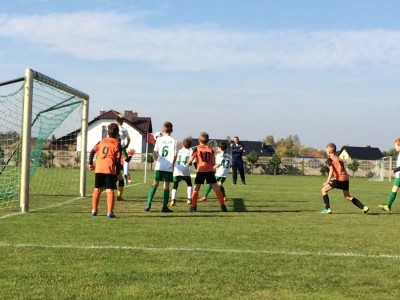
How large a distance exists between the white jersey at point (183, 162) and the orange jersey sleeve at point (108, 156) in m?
2.96

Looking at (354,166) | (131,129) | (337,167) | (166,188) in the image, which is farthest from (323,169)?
(166,188)

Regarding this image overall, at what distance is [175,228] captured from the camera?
27.3 feet

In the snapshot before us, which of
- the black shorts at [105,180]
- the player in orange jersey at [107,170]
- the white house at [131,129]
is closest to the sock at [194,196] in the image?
the player in orange jersey at [107,170]

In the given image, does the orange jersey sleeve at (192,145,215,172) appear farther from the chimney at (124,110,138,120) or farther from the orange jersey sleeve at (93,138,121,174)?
the chimney at (124,110,138,120)

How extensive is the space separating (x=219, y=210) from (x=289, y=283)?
22.5 ft

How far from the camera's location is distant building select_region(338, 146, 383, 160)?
353ft

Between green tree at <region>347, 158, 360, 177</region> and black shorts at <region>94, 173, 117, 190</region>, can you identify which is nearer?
black shorts at <region>94, 173, 117, 190</region>

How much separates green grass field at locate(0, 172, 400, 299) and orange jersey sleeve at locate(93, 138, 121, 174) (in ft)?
3.00

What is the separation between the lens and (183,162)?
1283cm

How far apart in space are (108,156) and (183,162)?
3263mm

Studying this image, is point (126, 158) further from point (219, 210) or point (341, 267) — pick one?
point (341, 267)

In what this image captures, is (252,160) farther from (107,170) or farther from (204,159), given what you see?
(107,170)

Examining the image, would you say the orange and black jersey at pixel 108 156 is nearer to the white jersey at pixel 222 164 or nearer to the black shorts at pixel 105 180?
the black shorts at pixel 105 180

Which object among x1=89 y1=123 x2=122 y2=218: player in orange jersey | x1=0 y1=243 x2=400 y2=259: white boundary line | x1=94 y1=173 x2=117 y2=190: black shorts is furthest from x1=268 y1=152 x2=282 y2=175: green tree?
x1=0 y1=243 x2=400 y2=259: white boundary line
